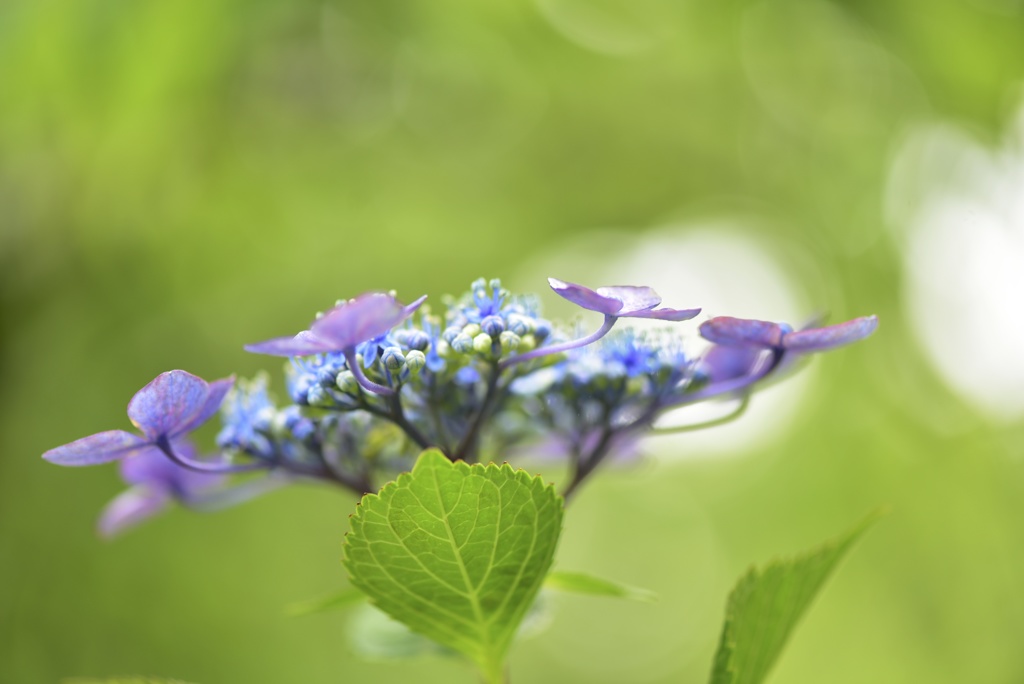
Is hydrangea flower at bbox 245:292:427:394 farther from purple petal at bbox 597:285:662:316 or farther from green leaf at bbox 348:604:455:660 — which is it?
green leaf at bbox 348:604:455:660

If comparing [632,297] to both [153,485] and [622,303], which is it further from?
[153,485]

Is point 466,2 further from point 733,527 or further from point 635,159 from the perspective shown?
point 733,527

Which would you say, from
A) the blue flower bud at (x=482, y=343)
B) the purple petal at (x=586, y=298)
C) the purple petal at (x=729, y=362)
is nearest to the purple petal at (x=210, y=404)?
the blue flower bud at (x=482, y=343)

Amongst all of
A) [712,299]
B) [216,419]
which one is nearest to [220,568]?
[216,419]

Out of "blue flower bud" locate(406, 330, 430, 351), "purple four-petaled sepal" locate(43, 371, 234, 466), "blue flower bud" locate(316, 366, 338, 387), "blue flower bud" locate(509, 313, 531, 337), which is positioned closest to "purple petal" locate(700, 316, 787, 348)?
"blue flower bud" locate(509, 313, 531, 337)

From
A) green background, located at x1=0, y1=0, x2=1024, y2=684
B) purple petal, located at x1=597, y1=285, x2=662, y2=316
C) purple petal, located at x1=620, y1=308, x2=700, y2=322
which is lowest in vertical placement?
green background, located at x1=0, y1=0, x2=1024, y2=684

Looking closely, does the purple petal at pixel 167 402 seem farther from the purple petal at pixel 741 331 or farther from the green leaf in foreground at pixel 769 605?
the green leaf in foreground at pixel 769 605
